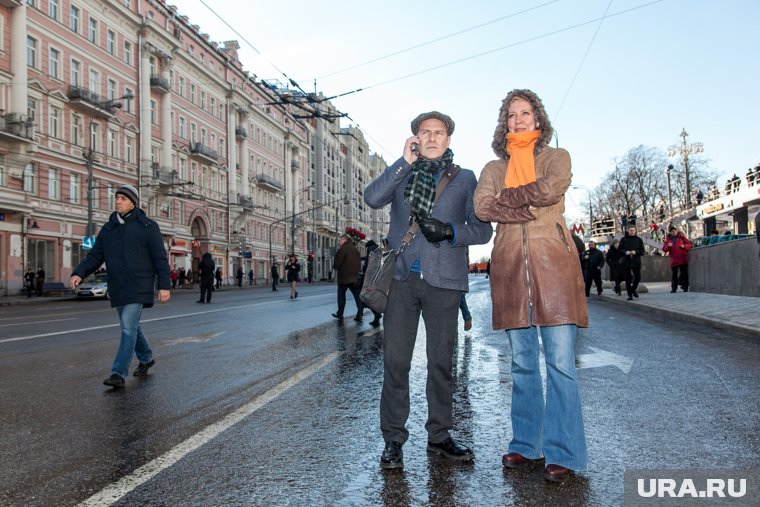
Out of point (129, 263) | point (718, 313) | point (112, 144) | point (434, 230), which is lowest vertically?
point (718, 313)

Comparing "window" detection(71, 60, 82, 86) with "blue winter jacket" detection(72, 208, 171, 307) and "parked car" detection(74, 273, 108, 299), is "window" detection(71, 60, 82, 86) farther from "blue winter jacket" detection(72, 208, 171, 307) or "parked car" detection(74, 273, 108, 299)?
"blue winter jacket" detection(72, 208, 171, 307)

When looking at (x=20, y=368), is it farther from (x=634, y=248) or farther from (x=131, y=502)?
(x=634, y=248)

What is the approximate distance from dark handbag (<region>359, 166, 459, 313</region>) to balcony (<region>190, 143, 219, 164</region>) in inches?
2036

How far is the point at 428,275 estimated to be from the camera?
3.75 m

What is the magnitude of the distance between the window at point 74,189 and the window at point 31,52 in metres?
6.05

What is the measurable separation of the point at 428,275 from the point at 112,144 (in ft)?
139

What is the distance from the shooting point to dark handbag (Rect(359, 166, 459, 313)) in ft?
12.4

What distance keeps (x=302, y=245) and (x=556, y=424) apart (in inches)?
3175

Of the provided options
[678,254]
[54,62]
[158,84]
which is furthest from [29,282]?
[678,254]

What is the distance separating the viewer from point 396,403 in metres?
3.75

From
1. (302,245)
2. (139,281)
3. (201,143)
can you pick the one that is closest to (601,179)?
(302,245)

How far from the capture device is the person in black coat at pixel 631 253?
17.5 metres

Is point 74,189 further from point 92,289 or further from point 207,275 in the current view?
point 207,275

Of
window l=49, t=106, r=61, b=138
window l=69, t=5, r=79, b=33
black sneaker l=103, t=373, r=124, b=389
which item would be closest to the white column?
window l=49, t=106, r=61, b=138
